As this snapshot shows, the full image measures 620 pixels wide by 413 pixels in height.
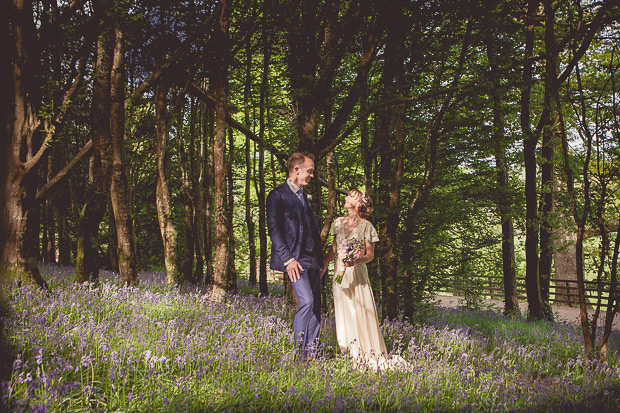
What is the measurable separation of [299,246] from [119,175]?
3889 millimetres

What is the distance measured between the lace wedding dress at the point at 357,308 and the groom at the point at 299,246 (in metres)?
0.64

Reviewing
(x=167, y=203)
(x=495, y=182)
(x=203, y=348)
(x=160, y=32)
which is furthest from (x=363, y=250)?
(x=495, y=182)

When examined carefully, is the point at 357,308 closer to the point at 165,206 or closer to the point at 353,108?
the point at 353,108

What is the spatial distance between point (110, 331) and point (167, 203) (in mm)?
5328

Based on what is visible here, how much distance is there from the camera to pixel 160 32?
9.47m

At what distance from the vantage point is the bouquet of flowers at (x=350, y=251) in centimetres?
522

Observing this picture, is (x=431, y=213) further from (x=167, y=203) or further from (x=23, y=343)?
(x=23, y=343)

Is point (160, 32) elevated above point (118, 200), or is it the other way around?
point (160, 32)

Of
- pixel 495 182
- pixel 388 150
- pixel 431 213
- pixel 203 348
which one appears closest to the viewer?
pixel 203 348

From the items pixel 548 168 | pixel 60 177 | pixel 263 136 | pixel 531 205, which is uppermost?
pixel 263 136

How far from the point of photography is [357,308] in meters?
5.36

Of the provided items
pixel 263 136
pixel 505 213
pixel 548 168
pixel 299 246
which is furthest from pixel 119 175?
pixel 548 168

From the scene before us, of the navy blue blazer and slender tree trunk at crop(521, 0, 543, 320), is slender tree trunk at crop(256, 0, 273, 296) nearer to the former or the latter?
the navy blue blazer

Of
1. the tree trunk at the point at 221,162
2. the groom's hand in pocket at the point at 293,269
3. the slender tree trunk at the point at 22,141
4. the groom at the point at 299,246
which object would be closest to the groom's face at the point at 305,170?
the groom at the point at 299,246
